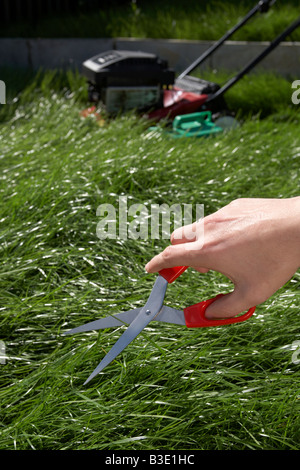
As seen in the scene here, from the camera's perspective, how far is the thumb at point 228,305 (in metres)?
1.10

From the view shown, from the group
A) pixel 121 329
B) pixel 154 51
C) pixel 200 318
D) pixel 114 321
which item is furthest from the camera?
pixel 154 51

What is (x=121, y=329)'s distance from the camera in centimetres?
172

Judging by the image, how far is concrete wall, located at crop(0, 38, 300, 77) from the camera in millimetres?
5223

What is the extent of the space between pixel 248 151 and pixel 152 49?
301 centimetres

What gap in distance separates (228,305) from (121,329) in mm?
674

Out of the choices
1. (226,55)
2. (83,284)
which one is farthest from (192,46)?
(83,284)

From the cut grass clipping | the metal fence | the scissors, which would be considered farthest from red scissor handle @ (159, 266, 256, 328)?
the metal fence

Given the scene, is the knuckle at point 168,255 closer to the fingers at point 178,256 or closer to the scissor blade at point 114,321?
the fingers at point 178,256

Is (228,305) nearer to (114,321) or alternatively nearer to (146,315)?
(146,315)

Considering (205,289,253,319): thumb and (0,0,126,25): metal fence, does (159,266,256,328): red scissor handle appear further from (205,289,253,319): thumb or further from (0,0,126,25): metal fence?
(0,0,126,25): metal fence

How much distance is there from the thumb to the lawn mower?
2.89 m

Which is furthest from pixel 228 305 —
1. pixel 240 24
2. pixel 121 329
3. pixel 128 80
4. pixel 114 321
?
pixel 240 24

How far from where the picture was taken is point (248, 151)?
326 cm

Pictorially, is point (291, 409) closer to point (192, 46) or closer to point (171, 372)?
point (171, 372)
